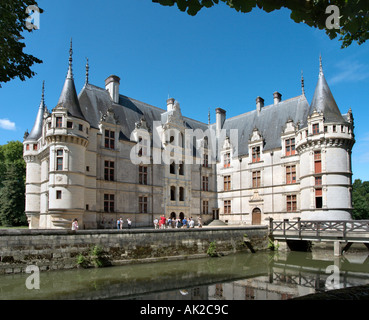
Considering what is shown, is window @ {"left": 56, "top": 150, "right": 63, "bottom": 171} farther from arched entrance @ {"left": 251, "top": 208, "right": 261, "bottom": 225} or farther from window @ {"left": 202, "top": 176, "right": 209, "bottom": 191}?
arched entrance @ {"left": 251, "top": 208, "right": 261, "bottom": 225}

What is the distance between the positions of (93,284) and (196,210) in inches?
742

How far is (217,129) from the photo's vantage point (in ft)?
114

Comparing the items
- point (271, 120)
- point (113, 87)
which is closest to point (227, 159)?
point (271, 120)

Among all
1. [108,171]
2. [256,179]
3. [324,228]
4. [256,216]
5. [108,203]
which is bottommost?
[324,228]

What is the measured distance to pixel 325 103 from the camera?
945 inches

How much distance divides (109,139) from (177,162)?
23.5 feet

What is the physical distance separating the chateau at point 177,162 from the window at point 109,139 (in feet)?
0.25

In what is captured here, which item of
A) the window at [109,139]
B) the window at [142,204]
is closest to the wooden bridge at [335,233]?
the window at [142,204]

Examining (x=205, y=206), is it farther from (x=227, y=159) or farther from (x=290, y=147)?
(x=290, y=147)

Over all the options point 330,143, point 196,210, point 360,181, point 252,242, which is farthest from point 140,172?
point 360,181

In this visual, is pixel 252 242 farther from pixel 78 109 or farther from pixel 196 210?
pixel 78 109

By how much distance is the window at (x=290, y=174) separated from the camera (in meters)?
26.0

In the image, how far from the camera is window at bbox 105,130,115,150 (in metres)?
24.2

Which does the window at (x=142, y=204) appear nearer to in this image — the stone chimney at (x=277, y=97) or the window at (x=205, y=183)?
the window at (x=205, y=183)
